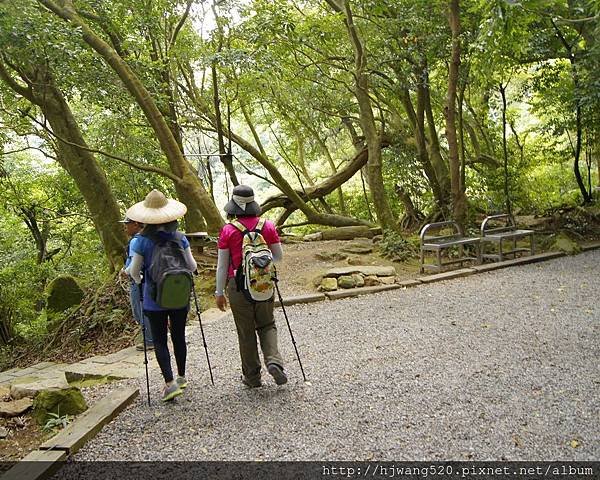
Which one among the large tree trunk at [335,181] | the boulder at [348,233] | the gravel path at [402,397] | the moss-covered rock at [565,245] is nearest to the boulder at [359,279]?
the gravel path at [402,397]

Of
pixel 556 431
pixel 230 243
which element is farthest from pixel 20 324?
pixel 556 431

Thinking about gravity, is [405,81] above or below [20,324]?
above

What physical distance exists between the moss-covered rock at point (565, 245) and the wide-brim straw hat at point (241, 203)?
279 inches

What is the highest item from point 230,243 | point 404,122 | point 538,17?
point 538,17

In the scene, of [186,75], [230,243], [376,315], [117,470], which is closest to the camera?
[117,470]

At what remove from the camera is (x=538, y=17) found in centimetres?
780

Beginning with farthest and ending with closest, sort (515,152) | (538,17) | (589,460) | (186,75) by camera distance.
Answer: (515,152) → (186,75) → (538,17) → (589,460)

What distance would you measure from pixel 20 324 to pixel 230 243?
300 inches

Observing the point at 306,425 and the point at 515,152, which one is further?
the point at 515,152

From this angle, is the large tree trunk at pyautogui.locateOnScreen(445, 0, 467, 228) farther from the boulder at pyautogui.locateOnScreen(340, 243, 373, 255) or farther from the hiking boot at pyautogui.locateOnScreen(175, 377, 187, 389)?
the hiking boot at pyautogui.locateOnScreen(175, 377, 187, 389)

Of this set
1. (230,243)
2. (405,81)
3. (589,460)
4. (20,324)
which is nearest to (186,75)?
(405,81)

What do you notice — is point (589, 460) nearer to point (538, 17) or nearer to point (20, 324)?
point (538, 17)

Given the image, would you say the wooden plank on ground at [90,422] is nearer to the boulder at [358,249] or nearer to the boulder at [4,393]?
→ the boulder at [4,393]

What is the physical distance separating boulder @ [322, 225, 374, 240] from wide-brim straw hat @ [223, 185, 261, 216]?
330 inches
